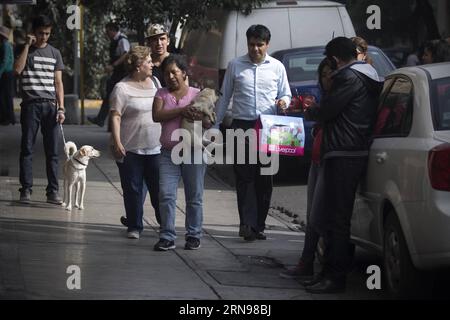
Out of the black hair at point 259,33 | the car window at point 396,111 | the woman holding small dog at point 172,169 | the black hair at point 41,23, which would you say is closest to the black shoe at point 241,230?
the woman holding small dog at point 172,169

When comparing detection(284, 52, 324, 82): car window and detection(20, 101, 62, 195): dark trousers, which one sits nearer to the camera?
detection(20, 101, 62, 195): dark trousers

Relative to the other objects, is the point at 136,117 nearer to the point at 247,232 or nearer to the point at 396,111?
the point at 247,232

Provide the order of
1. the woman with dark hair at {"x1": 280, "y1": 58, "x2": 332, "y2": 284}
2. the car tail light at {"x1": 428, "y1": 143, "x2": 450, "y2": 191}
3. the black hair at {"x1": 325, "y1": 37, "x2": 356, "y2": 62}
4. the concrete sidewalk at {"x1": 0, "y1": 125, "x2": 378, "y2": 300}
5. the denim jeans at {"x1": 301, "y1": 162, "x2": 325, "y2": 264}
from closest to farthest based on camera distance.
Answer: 1. the car tail light at {"x1": 428, "y1": 143, "x2": 450, "y2": 191}
2. the concrete sidewalk at {"x1": 0, "y1": 125, "x2": 378, "y2": 300}
3. the black hair at {"x1": 325, "y1": 37, "x2": 356, "y2": 62}
4. the denim jeans at {"x1": 301, "y1": 162, "x2": 325, "y2": 264}
5. the woman with dark hair at {"x1": 280, "y1": 58, "x2": 332, "y2": 284}

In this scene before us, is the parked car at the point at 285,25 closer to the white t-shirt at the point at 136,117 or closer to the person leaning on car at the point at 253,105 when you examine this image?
the person leaning on car at the point at 253,105

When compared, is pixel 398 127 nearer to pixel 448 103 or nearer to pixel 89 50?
pixel 448 103

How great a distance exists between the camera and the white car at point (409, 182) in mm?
7102

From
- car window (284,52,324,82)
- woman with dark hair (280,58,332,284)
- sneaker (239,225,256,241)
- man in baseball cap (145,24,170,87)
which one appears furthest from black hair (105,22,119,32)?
woman with dark hair (280,58,332,284)

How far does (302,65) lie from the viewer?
48.2ft

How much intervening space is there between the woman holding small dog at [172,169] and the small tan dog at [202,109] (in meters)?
0.07

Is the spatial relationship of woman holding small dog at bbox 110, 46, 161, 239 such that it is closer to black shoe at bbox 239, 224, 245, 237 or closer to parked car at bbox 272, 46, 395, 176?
black shoe at bbox 239, 224, 245, 237

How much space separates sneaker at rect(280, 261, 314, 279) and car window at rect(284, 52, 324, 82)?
584cm

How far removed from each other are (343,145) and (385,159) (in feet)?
1.20

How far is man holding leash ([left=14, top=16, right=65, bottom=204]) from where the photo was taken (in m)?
11.9

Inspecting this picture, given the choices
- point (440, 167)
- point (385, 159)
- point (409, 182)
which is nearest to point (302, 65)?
point (385, 159)
